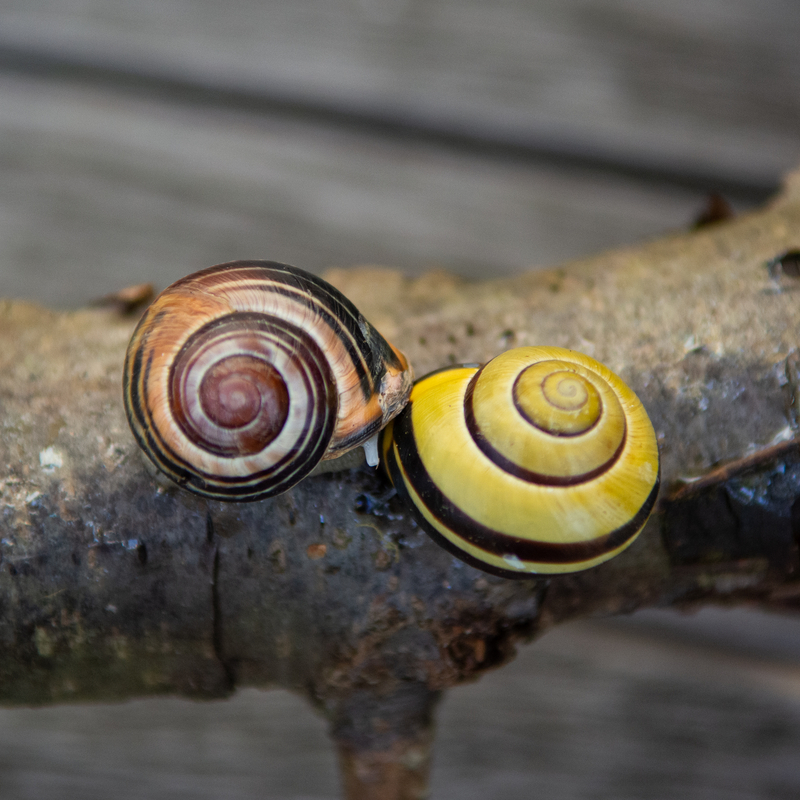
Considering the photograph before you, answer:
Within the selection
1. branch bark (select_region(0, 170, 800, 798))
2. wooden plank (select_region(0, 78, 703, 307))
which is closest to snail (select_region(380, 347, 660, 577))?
branch bark (select_region(0, 170, 800, 798))

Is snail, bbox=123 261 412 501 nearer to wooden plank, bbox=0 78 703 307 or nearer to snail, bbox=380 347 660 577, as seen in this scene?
snail, bbox=380 347 660 577

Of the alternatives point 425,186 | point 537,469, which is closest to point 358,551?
point 537,469

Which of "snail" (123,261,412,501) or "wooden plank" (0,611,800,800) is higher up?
"snail" (123,261,412,501)

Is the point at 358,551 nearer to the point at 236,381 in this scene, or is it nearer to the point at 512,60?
the point at 236,381

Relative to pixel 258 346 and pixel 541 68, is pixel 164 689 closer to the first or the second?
pixel 258 346

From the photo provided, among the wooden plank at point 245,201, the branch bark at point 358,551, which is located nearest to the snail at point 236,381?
the branch bark at point 358,551

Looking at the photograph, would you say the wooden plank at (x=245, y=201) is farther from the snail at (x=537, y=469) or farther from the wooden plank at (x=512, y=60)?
the snail at (x=537, y=469)
